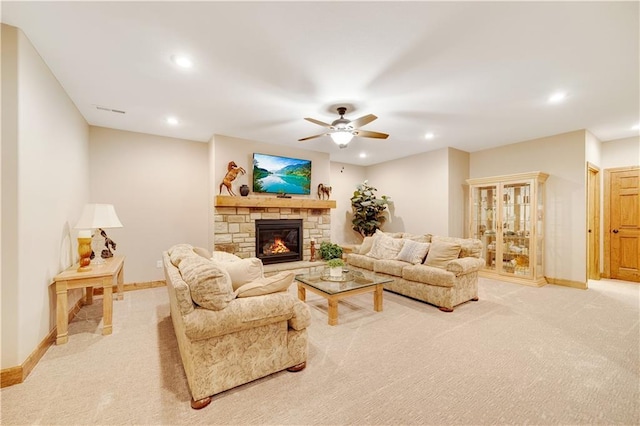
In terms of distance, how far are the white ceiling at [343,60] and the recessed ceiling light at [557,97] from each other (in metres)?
0.08

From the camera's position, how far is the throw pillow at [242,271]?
2.18m

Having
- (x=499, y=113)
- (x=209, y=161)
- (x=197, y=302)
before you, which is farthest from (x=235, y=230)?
(x=499, y=113)

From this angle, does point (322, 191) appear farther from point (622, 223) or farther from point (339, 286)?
point (622, 223)

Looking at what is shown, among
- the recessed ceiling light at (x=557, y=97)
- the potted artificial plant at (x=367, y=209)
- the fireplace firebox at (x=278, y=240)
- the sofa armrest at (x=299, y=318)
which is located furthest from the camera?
the potted artificial plant at (x=367, y=209)

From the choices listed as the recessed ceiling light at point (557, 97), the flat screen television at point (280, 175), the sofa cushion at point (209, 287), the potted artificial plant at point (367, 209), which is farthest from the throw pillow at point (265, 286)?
the potted artificial plant at point (367, 209)

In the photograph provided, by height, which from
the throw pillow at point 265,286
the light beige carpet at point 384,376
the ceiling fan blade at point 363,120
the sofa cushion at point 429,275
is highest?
the ceiling fan blade at point 363,120

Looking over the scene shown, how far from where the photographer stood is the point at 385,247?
4.55 metres

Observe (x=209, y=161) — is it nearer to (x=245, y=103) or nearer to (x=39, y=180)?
(x=245, y=103)

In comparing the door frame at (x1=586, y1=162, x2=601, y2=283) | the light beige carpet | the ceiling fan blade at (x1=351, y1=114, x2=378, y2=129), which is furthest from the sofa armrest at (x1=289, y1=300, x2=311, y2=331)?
the door frame at (x1=586, y1=162, x2=601, y2=283)

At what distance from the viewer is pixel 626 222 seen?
4.91m

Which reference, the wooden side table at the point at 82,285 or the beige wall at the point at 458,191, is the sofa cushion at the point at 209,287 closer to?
the wooden side table at the point at 82,285

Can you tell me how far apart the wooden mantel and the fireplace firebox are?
0.36 metres

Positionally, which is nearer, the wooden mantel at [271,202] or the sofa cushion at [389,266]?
the sofa cushion at [389,266]

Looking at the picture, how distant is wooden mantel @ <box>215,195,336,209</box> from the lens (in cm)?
462
